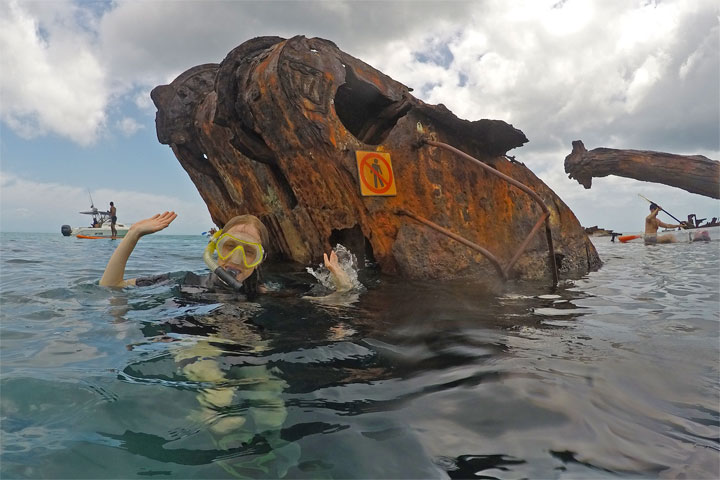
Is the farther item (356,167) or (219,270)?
(356,167)

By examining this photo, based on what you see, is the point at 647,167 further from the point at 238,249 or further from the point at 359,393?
the point at 359,393

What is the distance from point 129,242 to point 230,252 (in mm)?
1028

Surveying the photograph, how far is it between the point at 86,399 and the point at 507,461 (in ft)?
5.88

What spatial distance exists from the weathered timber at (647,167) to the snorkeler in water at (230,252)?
747 cm

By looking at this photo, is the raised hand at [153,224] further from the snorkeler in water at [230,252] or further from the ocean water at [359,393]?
the ocean water at [359,393]

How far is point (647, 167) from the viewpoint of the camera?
9039 mm

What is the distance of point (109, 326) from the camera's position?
3.06 meters

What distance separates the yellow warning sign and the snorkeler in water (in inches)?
39.0

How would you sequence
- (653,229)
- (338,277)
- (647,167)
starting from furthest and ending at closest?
1. (653,229)
2. (647,167)
3. (338,277)

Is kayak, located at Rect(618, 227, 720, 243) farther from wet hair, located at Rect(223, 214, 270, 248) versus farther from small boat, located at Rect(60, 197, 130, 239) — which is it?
small boat, located at Rect(60, 197, 130, 239)

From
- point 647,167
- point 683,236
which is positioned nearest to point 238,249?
point 647,167

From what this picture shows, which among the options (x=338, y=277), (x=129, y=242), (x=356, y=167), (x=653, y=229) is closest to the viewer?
(x=129, y=242)

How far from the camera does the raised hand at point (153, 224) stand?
3.89 m

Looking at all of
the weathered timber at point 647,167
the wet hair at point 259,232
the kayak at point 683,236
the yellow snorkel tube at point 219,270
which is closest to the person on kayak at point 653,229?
the kayak at point 683,236
